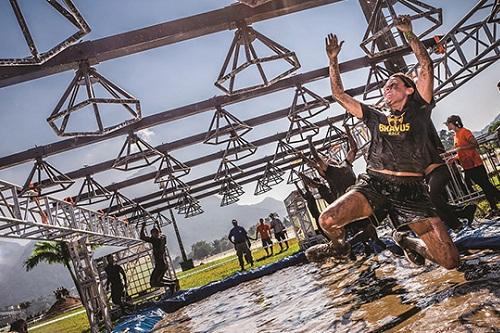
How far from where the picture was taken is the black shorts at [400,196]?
377 cm

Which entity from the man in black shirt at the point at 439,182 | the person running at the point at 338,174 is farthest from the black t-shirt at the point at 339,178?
the man in black shirt at the point at 439,182

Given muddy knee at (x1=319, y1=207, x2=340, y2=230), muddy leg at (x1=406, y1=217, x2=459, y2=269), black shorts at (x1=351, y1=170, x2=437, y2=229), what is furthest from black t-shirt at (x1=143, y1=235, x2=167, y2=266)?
muddy leg at (x1=406, y1=217, x2=459, y2=269)

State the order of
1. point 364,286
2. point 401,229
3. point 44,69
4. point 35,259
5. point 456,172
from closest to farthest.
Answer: point 401,229 → point 364,286 → point 44,69 → point 456,172 → point 35,259

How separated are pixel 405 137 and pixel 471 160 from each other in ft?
13.5

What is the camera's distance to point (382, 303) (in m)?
3.51

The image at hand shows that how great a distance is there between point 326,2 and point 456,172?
4.67 m

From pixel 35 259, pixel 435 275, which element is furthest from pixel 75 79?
pixel 35 259

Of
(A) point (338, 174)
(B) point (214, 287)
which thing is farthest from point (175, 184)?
(A) point (338, 174)

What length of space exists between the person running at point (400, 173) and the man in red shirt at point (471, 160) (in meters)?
3.18

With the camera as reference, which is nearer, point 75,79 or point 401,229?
point 401,229

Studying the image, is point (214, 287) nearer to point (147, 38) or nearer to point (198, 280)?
point (198, 280)

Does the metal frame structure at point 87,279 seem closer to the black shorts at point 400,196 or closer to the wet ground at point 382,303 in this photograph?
the wet ground at point 382,303

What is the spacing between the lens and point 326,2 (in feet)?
21.2

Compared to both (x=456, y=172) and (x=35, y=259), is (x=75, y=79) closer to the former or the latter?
(x=456, y=172)
